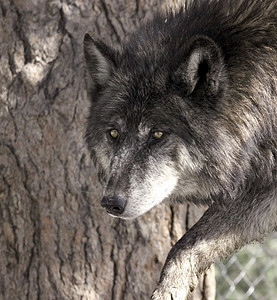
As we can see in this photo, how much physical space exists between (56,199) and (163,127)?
117 cm

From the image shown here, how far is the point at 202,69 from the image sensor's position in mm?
4031

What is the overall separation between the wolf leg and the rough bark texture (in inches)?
36.2

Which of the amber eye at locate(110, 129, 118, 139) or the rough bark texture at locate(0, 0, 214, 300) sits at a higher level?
the amber eye at locate(110, 129, 118, 139)

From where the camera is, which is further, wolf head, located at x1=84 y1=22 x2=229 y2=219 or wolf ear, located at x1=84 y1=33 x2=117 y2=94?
wolf ear, located at x1=84 y1=33 x2=117 y2=94

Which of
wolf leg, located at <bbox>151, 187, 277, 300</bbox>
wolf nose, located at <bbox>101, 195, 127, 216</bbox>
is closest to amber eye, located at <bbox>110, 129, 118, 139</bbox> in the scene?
wolf nose, located at <bbox>101, 195, 127, 216</bbox>

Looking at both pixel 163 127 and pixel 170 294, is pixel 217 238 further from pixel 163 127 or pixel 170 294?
pixel 163 127

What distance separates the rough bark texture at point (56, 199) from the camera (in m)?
5.07

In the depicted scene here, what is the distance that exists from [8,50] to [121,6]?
2.26ft

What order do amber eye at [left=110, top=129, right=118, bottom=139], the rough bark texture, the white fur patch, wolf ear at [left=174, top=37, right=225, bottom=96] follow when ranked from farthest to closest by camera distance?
the rough bark texture < amber eye at [left=110, top=129, right=118, bottom=139] < the white fur patch < wolf ear at [left=174, top=37, right=225, bottom=96]

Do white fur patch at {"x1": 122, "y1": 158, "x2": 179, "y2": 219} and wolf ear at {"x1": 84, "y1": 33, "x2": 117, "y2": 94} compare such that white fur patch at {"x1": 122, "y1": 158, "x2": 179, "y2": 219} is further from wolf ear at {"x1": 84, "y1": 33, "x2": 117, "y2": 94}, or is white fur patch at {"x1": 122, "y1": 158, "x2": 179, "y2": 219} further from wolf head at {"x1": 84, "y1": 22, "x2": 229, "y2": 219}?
wolf ear at {"x1": 84, "y1": 33, "x2": 117, "y2": 94}

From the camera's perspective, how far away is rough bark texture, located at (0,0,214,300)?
507 centimetres

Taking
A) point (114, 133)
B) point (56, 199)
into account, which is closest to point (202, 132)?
point (114, 133)

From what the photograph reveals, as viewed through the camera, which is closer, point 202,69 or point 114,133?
point 202,69

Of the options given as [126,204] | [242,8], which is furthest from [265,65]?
[126,204]
